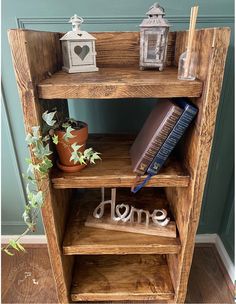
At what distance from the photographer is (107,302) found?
1.20m

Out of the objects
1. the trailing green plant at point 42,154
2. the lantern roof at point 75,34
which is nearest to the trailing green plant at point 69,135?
the trailing green plant at point 42,154

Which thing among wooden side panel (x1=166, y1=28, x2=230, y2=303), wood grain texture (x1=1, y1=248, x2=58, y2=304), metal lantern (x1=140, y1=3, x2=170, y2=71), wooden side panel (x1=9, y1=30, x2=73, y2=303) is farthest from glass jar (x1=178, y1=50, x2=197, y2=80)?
wood grain texture (x1=1, y1=248, x2=58, y2=304)

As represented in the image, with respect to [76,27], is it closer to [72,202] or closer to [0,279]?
[72,202]

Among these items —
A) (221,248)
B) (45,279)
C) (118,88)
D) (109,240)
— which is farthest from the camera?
(221,248)

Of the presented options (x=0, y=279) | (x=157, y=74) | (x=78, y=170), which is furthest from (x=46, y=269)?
(x=157, y=74)

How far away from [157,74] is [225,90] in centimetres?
48

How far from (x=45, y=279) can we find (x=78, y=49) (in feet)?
3.83

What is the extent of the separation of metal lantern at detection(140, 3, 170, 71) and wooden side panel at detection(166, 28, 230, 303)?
0.08 metres

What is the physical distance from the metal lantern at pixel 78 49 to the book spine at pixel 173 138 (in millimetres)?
377

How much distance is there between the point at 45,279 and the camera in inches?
51.7

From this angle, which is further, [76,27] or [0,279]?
[0,279]

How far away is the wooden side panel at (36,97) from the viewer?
0.63 meters

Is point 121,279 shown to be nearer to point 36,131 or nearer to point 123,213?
point 123,213

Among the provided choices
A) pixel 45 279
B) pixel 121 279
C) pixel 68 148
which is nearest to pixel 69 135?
pixel 68 148
